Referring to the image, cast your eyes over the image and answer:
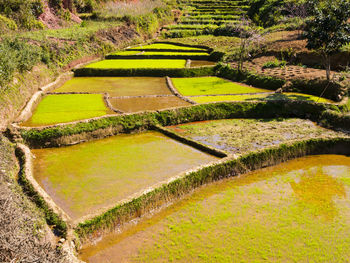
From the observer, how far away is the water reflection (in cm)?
927

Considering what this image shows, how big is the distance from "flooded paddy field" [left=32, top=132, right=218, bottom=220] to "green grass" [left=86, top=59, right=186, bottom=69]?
1158 centimetres

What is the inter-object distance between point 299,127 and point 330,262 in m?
7.82

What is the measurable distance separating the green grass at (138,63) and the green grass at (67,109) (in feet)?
22.0

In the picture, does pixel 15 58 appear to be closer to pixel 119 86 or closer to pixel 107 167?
pixel 119 86

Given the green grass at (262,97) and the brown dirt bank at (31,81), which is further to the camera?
the green grass at (262,97)

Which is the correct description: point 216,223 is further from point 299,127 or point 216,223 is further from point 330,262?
point 299,127

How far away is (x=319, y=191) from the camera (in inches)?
403

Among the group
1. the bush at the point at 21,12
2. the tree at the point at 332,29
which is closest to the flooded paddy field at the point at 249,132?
the tree at the point at 332,29

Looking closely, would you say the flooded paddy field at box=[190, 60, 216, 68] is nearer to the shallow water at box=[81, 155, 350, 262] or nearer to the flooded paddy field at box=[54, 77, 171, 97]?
the flooded paddy field at box=[54, 77, 171, 97]

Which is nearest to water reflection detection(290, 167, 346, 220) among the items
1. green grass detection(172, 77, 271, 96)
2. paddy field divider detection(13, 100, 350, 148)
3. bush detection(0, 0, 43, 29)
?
paddy field divider detection(13, 100, 350, 148)

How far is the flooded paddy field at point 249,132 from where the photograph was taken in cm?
1265

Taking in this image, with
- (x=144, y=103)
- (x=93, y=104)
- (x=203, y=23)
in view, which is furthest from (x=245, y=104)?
(x=203, y=23)

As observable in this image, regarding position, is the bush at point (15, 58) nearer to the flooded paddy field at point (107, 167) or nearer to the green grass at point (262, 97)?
the flooded paddy field at point (107, 167)

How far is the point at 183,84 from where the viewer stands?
69.6ft
